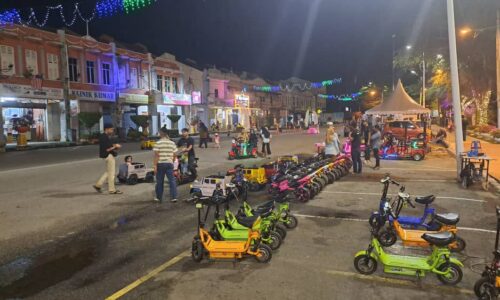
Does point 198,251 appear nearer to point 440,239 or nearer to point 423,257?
point 423,257

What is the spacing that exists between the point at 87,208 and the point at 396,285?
7060mm

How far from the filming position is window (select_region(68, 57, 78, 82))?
34.5 meters

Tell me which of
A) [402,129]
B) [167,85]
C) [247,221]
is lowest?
[247,221]

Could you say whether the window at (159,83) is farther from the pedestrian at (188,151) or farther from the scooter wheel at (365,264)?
the scooter wheel at (365,264)

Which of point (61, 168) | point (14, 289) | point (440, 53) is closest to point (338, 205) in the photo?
point (14, 289)

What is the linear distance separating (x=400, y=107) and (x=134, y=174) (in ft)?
54.7

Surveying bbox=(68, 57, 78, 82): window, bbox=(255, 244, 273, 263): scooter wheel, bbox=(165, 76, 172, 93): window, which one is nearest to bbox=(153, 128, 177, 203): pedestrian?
bbox=(255, 244, 273, 263): scooter wheel

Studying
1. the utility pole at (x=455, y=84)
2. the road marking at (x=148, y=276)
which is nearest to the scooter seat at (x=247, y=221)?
the road marking at (x=148, y=276)

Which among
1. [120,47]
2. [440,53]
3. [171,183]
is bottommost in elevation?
[171,183]

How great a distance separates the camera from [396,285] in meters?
4.97

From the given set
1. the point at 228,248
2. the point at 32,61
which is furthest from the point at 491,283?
the point at 32,61

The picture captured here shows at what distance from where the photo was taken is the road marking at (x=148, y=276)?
4767 mm

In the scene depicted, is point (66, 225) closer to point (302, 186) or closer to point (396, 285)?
point (302, 186)

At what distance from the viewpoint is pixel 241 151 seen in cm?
1956
